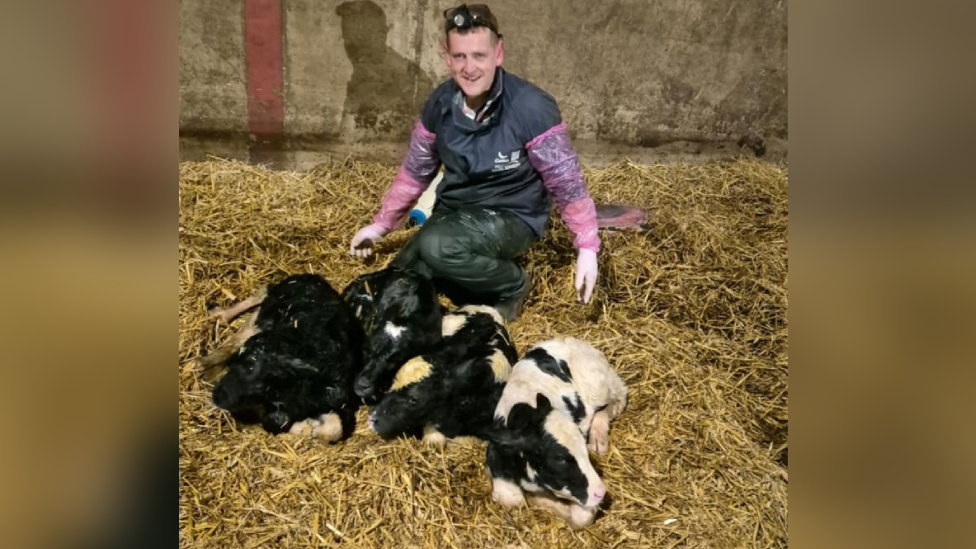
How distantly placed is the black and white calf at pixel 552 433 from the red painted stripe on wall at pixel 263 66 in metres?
3.89

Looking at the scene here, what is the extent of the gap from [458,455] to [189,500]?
1.41 m

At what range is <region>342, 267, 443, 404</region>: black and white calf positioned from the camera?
3682 mm

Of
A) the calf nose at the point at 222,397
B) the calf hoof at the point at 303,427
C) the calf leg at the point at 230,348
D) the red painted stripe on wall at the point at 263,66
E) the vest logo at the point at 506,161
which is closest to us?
the calf nose at the point at 222,397

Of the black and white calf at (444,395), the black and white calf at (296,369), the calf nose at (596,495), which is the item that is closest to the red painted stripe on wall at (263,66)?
the black and white calf at (296,369)

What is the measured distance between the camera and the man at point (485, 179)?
384 centimetres

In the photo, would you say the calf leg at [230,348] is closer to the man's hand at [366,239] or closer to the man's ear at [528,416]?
the man's hand at [366,239]

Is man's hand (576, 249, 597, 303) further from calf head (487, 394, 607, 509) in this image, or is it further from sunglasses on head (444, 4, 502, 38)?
sunglasses on head (444, 4, 502, 38)

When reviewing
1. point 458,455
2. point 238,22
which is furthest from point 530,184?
point 238,22

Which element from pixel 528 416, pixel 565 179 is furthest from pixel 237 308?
pixel 565 179

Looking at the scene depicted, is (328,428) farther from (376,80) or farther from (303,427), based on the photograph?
(376,80)

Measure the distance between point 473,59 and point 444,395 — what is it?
2045mm

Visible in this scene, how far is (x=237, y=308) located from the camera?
4.23 meters
